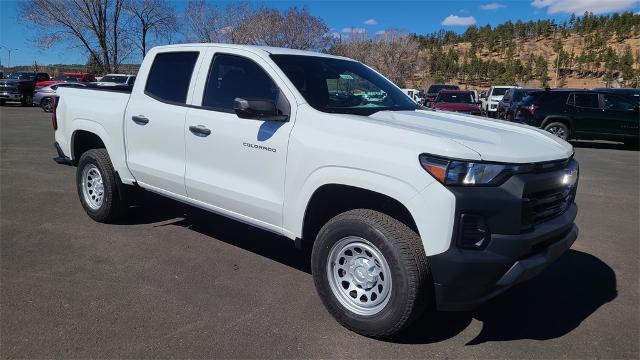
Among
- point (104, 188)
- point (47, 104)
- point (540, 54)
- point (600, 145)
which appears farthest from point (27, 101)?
point (540, 54)

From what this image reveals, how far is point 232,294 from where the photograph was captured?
4.03 m

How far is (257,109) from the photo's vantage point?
3.60 m

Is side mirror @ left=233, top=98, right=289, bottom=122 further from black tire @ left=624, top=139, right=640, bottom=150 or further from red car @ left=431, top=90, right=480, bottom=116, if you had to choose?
red car @ left=431, top=90, right=480, bottom=116

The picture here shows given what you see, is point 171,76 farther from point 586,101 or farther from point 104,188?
point 586,101

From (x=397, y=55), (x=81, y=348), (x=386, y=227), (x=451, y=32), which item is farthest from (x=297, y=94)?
(x=451, y=32)

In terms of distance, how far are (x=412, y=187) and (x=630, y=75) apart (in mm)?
56745

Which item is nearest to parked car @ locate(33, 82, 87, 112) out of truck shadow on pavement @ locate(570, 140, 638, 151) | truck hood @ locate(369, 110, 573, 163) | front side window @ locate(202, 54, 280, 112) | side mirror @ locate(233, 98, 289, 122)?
truck shadow on pavement @ locate(570, 140, 638, 151)

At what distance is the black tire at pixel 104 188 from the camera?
544 centimetres

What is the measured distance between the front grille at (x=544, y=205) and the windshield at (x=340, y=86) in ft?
4.82

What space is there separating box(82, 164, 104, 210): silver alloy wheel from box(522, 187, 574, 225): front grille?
4502 mm

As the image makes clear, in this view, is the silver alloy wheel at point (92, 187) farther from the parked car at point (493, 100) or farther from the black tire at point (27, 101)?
the black tire at point (27, 101)

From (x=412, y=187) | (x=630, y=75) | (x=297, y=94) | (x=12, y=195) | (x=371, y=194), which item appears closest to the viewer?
(x=412, y=187)

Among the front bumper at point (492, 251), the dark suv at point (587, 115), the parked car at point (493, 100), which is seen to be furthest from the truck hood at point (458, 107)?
the front bumper at point (492, 251)

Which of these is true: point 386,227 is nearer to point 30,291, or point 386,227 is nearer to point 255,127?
point 255,127
